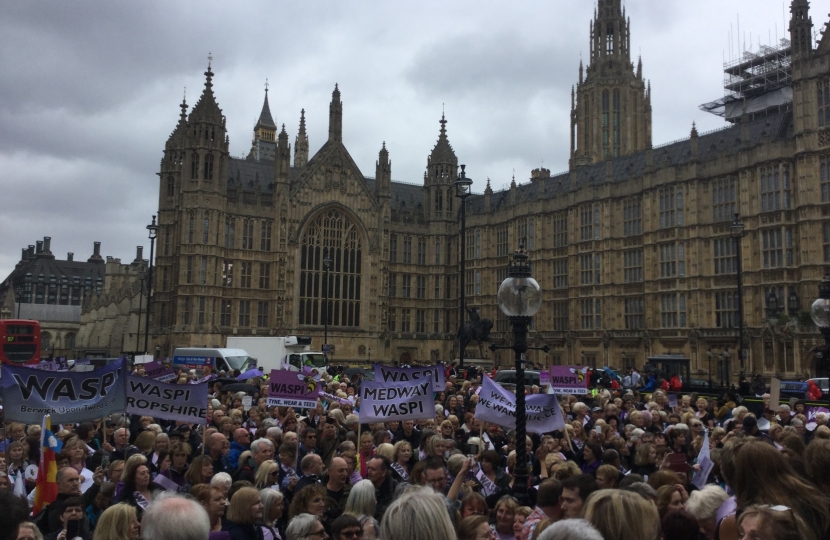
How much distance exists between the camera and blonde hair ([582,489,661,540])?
4.38m

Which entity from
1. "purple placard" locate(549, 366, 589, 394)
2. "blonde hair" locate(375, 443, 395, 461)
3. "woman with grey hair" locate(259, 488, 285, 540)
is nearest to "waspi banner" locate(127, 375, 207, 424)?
"blonde hair" locate(375, 443, 395, 461)

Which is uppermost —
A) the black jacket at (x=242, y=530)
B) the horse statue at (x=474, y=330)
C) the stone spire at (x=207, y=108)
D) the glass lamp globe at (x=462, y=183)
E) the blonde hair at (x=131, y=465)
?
the stone spire at (x=207, y=108)

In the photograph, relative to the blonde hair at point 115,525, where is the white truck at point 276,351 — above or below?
above

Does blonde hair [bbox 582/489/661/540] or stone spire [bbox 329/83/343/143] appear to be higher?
stone spire [bbox 329/83/343/143]

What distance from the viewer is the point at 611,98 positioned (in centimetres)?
7312

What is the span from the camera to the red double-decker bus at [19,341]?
3975 cm

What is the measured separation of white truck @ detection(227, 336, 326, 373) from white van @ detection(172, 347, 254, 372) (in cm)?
118

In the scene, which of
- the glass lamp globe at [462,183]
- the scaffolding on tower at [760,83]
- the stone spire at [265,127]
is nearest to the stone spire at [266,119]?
the stone spire at [265,127]

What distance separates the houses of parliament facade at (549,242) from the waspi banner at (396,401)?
30030 mm

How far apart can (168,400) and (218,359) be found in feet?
94.6

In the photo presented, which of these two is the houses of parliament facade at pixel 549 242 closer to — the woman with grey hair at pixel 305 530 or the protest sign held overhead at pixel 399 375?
the protest sign held overhead at pixel 399 375

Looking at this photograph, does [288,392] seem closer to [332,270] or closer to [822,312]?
[822,312]

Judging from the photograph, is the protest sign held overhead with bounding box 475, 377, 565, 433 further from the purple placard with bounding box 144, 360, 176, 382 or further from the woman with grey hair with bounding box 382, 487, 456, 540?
the purple placard with bounding box 144, 360, 176, 382

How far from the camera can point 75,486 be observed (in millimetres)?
7785
